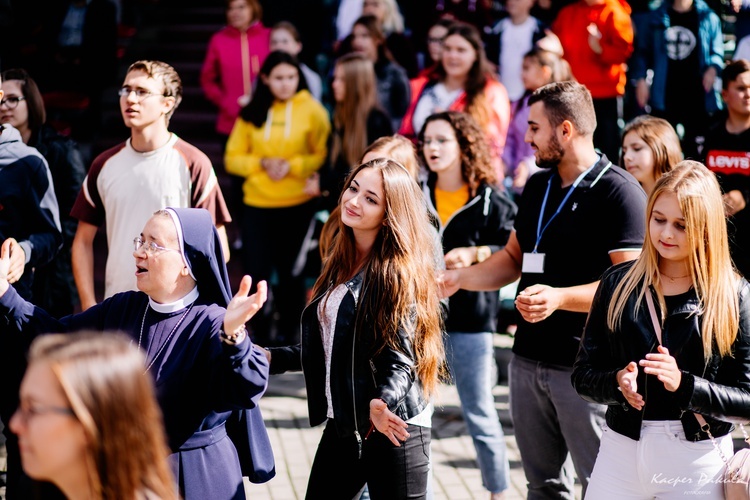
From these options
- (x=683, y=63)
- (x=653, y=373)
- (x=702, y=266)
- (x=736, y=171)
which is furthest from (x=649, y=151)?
Answer: (x=683, y=63)

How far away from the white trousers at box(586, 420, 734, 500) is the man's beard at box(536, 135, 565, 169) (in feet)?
4.38

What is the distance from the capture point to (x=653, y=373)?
3.11m

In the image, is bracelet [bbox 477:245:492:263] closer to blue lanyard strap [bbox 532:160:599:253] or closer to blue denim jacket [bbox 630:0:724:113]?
blue lanyard strap [bbox 532:160:599:253]

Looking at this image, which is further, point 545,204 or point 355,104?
point 355,104

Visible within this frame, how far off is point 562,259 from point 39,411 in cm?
253

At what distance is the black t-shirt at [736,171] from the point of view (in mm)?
6176

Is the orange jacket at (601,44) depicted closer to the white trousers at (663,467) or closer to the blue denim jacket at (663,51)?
the blue denim jacket at (663,51)

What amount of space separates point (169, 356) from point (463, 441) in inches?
129

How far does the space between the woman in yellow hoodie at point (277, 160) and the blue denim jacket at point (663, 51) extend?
2.95 m

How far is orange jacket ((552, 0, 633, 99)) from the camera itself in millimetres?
8070

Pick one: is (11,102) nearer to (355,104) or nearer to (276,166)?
(276,166)

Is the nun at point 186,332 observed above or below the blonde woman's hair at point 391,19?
below

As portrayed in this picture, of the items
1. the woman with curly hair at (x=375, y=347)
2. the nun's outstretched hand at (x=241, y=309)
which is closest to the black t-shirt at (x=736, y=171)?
the woman with curly hair at (x=375, y=347)

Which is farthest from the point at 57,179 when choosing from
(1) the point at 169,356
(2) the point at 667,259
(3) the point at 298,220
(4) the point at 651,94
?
Result: (4) the point at 651,94
